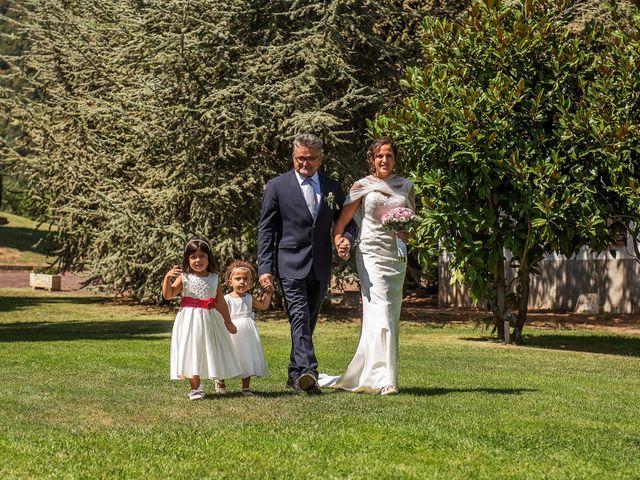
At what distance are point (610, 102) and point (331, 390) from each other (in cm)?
930

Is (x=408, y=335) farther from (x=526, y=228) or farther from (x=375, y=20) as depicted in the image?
(x=375, y=20)

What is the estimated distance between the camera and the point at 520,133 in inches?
767

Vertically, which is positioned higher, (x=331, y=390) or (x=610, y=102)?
(x=610, y=102)

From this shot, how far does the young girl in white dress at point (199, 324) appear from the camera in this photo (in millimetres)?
10320

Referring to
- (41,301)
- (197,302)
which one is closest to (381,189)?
(197,302)

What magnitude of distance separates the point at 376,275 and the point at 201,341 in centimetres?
173

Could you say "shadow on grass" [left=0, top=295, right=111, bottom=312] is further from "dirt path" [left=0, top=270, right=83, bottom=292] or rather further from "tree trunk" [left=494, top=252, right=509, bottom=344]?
"tree trunk" [left=494, top=252, right=509, bottom=344]

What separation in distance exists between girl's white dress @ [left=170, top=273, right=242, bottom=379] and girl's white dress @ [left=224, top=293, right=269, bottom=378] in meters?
0.18

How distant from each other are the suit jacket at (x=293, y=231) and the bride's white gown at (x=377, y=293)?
1.68 ft

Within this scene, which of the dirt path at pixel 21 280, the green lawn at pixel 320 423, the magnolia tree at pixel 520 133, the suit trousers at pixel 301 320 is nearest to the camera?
the green lawn at pixel 320 423

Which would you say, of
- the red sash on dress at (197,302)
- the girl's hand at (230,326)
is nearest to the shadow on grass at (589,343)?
the girl's hand at (230,326)

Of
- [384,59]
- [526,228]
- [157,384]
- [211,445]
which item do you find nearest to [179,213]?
[384,59]

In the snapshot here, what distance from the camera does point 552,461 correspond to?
7.58 m

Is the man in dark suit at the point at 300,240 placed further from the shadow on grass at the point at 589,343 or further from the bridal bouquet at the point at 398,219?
the shadow on grass at the point at 589,343
